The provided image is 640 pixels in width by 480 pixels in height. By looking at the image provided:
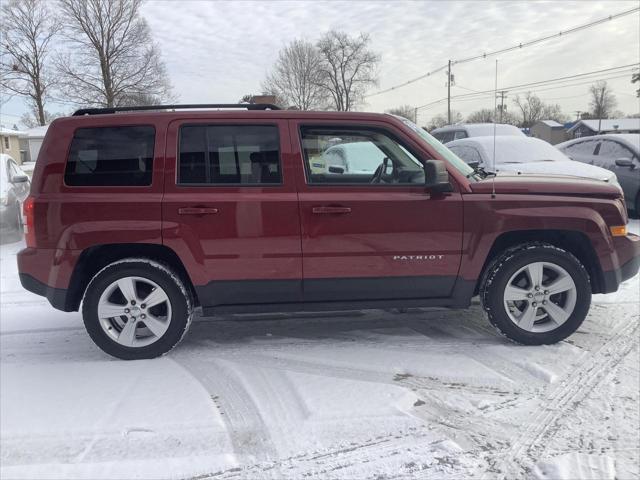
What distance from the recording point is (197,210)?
3.81 m

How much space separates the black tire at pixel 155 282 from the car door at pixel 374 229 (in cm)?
98

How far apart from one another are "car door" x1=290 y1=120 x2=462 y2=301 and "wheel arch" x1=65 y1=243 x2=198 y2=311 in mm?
1031

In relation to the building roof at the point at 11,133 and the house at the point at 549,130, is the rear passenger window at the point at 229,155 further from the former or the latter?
the house at the point at 549,130

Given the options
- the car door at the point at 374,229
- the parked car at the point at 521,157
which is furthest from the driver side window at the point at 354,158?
the parked car at the point at 521,157

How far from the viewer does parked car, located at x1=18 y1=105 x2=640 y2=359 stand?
3.84 m

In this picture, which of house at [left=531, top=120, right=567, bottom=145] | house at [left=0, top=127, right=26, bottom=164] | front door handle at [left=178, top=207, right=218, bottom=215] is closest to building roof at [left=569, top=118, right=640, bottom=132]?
house at [left=531, top=120, right=567, bottom=145]

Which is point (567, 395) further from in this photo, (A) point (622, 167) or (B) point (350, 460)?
(A) point (622, 167)

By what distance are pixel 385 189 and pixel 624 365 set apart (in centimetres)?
218

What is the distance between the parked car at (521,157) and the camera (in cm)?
793

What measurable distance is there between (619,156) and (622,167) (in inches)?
15.7

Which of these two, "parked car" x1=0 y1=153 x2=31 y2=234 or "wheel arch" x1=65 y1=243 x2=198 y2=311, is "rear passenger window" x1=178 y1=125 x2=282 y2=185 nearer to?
"wheel arch" x1=65 y1=243 x2=198 y2=311

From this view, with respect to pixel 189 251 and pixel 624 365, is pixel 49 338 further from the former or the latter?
pixel 624 365

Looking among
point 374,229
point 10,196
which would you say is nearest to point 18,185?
point 10,196

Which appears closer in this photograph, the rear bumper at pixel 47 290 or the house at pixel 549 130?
the rear bumper at pixel 47 290
